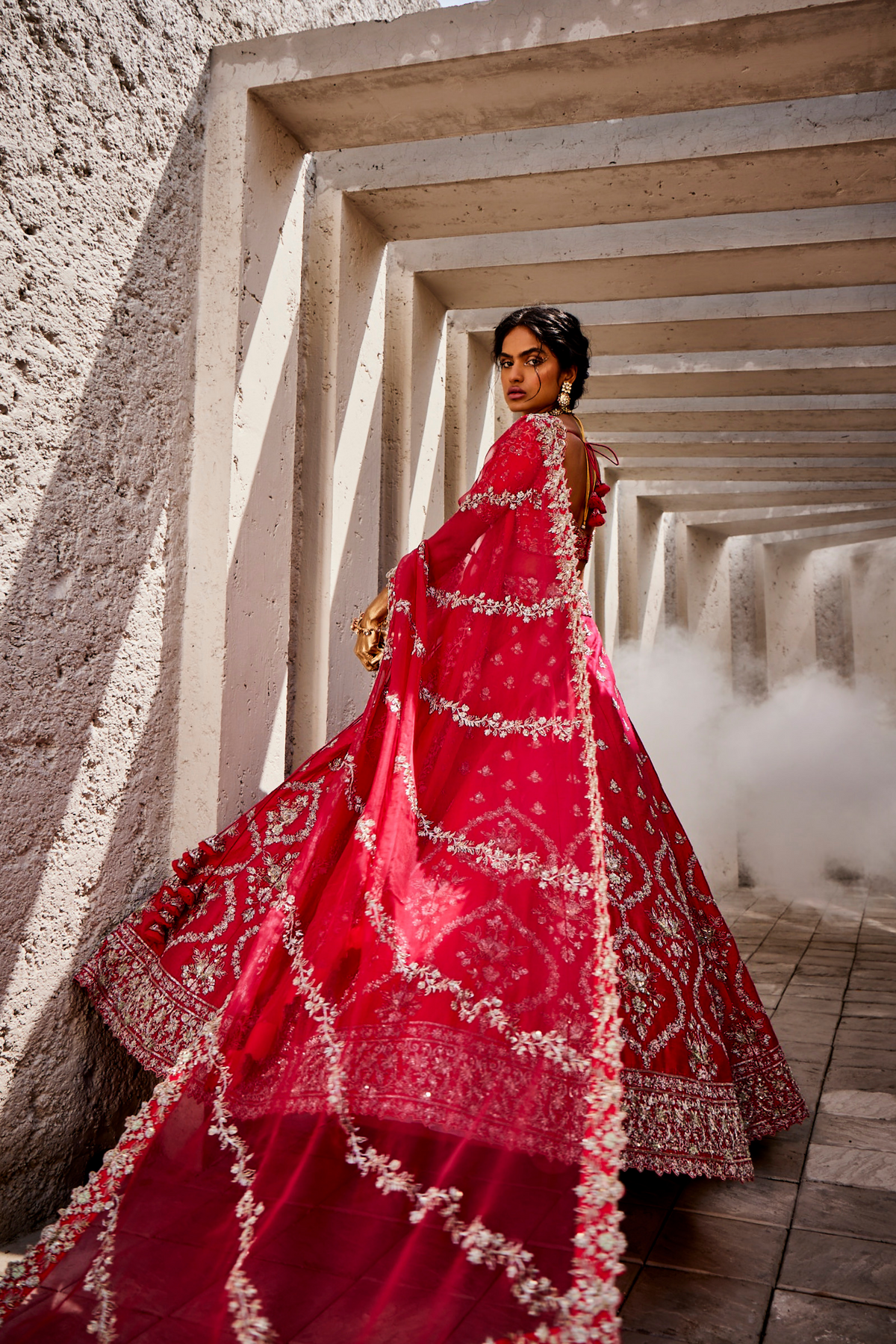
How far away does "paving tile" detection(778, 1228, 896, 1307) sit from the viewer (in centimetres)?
175

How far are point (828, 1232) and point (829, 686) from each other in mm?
7339

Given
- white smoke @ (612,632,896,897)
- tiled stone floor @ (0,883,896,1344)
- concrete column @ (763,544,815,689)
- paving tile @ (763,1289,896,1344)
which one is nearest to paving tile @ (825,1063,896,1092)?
tiled stone floor @ (0,883,896,1344)

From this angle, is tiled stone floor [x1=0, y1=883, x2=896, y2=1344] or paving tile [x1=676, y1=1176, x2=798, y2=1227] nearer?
tiled stone floor [x1=0, y1=883, x2=896, y2=1344]

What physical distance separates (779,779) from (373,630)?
20.9 feet

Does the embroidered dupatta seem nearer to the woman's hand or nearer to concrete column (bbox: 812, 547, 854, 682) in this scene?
the woman's hand

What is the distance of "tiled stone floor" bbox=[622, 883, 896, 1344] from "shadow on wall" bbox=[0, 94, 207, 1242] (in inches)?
50.3

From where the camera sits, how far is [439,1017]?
1.78 meters

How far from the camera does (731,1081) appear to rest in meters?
2.10

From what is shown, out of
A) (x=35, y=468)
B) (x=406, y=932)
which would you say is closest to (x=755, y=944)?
(x=406, y=932)

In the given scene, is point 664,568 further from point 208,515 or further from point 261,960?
point 261,960

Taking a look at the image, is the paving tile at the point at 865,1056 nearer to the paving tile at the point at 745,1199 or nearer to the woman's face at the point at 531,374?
the paving tile at the point at 745,1199

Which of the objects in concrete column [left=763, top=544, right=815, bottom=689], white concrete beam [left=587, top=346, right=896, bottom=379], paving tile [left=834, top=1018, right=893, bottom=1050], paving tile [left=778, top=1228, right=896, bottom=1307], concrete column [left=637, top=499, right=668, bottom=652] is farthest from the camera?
concrete column [left=763, top=544, right=815, bottom=689]

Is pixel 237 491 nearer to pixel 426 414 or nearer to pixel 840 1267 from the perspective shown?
pixel 426 414

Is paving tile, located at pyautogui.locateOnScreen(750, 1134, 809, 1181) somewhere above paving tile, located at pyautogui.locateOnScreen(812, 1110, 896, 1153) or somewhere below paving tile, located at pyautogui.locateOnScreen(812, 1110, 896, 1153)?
below
